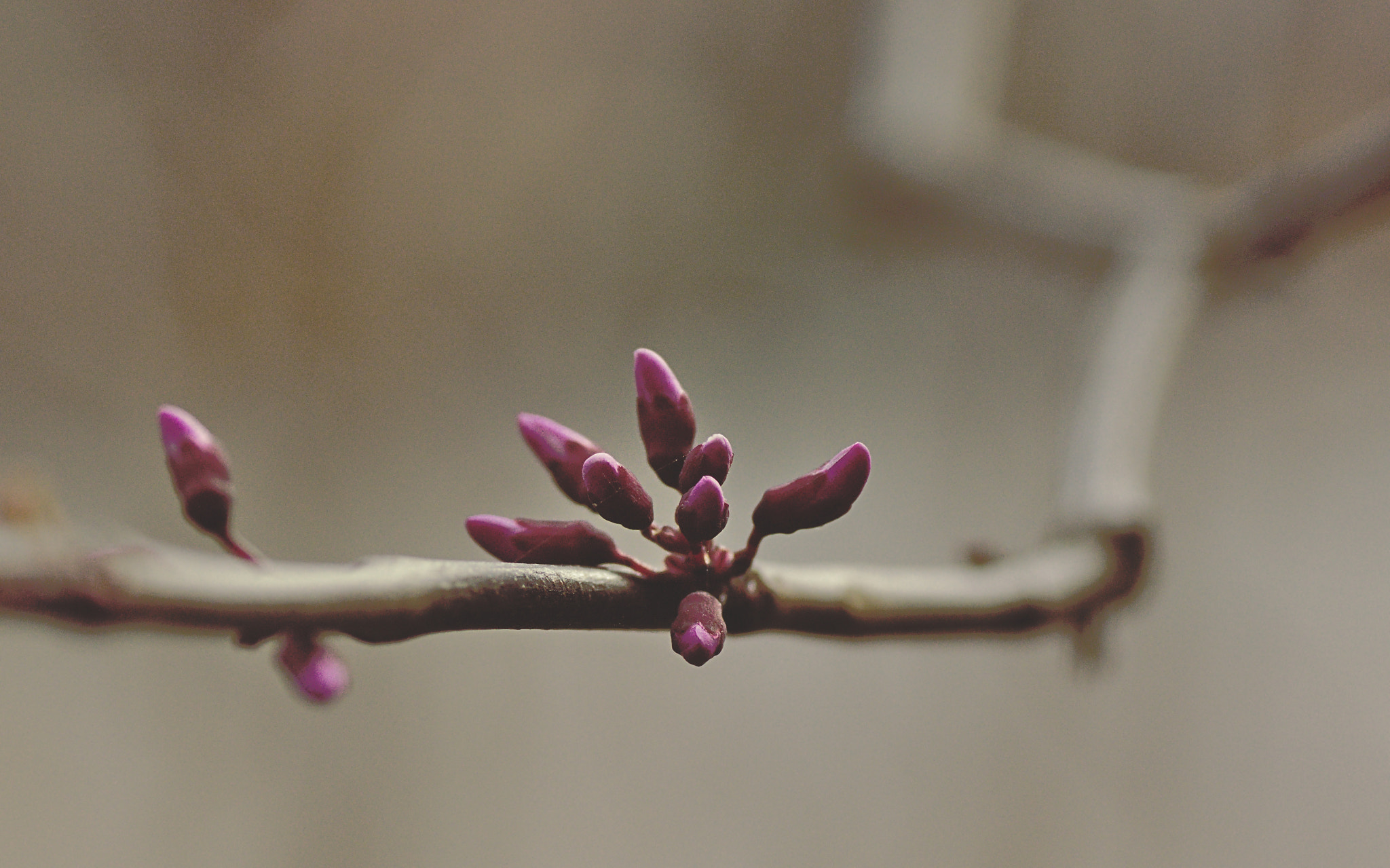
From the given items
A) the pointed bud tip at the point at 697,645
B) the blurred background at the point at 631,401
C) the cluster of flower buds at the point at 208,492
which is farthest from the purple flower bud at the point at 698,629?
the blurred background at the point at 631,401

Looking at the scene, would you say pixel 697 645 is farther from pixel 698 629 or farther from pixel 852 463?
pixel 852 463

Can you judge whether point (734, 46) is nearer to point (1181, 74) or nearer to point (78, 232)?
point (1181, 74)

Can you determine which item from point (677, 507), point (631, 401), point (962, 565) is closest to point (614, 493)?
point (677, 507)

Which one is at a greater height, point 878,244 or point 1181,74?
point 1181,74

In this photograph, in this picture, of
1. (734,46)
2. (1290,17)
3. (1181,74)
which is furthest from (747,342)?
(1290,17)

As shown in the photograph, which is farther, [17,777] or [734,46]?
[734,46]

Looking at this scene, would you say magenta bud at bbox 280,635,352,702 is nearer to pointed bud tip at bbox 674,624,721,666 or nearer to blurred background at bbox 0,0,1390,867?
pointed bud tip at bbox 674,624,721,666

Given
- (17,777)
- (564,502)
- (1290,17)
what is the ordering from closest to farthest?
1. (17,777)
2. (1290,17)
3. (564,502)

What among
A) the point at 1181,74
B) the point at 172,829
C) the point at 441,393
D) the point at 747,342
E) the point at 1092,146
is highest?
the point at 1181,74
